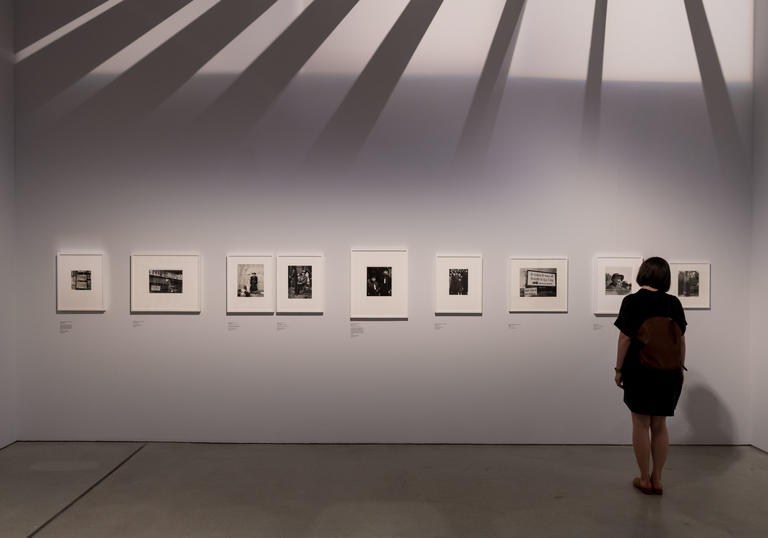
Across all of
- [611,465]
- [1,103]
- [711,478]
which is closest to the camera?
[711,478]

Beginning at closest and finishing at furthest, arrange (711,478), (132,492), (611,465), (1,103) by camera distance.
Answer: (132,492)
(711,478)
(611,465)
(1,103)

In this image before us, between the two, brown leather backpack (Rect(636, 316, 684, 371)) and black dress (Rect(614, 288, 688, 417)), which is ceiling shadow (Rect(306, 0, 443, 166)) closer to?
black dress (Rect(614, 288, 688, 417))

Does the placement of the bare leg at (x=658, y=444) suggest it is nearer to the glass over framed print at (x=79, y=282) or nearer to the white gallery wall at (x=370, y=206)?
the white gallery wall at (x=370, y=206)

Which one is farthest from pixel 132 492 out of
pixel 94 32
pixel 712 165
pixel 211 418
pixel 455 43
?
pixel 712 165

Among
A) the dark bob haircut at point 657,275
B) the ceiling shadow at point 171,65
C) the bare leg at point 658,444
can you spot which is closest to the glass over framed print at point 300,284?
the ceiling shadow at point 171,65

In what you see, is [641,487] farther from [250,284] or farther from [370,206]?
[250,284]

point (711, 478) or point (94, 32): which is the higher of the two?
point (94, 32)

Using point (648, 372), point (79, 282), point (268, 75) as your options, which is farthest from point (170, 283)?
point (648, 372)

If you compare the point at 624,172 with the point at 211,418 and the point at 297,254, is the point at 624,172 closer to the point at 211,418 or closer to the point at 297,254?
the point at 297,254

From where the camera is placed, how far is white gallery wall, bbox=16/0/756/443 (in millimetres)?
6328

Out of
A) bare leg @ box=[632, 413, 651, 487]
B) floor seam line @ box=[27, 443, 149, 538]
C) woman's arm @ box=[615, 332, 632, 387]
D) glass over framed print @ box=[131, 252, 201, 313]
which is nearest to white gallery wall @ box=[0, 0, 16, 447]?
glass over framed print @ box=[131, 252, 201, 313]

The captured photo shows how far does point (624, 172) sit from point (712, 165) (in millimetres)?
1189

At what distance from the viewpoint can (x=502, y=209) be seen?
634 cm

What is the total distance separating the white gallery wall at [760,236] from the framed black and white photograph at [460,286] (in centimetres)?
361
